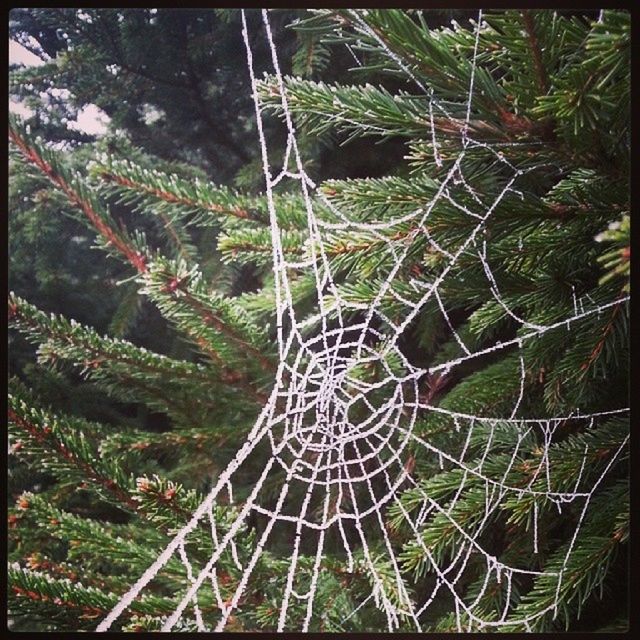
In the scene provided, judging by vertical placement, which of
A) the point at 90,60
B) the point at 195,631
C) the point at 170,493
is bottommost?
the point at 195,631

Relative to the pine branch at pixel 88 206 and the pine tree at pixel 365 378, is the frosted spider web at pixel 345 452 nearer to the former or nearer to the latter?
the pine tree at pixel 365 378

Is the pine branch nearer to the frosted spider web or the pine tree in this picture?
the pine tree

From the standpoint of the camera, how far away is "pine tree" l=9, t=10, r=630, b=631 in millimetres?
502

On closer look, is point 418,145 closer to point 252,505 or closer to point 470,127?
point 470,127

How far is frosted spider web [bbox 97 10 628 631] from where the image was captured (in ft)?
1.76

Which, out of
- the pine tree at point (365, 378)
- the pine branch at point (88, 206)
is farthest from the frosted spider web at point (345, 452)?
the pine branch at point (88, 206)

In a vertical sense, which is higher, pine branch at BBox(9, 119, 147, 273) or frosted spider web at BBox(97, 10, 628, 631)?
pine branch at BBox(9, 119, 147, 273)

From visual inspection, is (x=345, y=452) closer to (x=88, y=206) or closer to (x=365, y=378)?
(x=365, y=378)

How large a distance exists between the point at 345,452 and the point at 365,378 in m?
0.07

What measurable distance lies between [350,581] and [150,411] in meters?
0.21

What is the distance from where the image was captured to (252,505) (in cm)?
55

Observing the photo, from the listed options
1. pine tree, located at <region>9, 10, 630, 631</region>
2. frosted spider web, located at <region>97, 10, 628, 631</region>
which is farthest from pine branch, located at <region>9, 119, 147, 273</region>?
frosted spider web, located at <region>97, 10, 628, 631</region>

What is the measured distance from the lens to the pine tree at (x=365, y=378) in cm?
50

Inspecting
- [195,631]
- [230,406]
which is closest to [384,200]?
[230,406]
